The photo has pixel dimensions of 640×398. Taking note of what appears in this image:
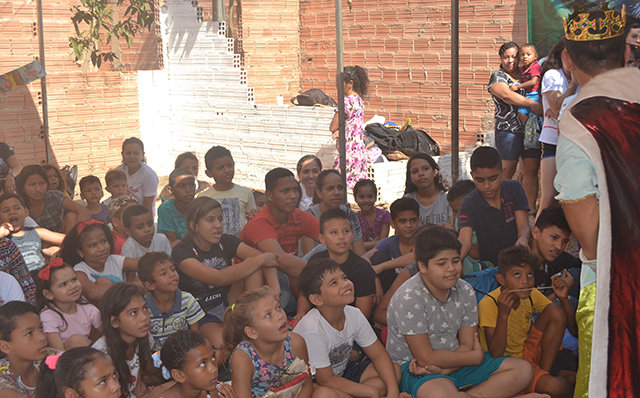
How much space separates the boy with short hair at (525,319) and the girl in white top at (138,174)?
3.17 m

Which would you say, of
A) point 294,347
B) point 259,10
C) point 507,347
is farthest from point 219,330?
point 259,10

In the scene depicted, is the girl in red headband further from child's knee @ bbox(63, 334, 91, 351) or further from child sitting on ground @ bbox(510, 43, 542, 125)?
child sitting on ground @ bbox(510, 43, 542, 125)

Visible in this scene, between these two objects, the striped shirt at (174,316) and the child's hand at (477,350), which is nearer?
the child's hand at (477,350)

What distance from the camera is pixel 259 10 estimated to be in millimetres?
10445

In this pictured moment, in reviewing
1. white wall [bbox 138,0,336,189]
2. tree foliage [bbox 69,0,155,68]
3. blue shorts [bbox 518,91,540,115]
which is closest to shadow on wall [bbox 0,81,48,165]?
tree foliage [bbox 69,0,155,68]

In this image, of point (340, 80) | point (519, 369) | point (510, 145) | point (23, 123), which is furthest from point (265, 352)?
point (23, 123)

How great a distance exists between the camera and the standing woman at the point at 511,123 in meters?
6.26

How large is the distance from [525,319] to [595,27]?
5.70 feet

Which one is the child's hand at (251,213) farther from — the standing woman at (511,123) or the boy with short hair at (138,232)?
the standing woman at (511,123)

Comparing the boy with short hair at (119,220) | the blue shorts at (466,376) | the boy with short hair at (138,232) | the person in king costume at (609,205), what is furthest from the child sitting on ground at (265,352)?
the boy with short hair at (119,220)

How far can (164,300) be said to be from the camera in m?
3.89

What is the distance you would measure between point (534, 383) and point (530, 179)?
2.81 meters

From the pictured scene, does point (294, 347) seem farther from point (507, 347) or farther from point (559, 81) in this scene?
point (559, 81)

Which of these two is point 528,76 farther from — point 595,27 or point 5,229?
point 5,229
